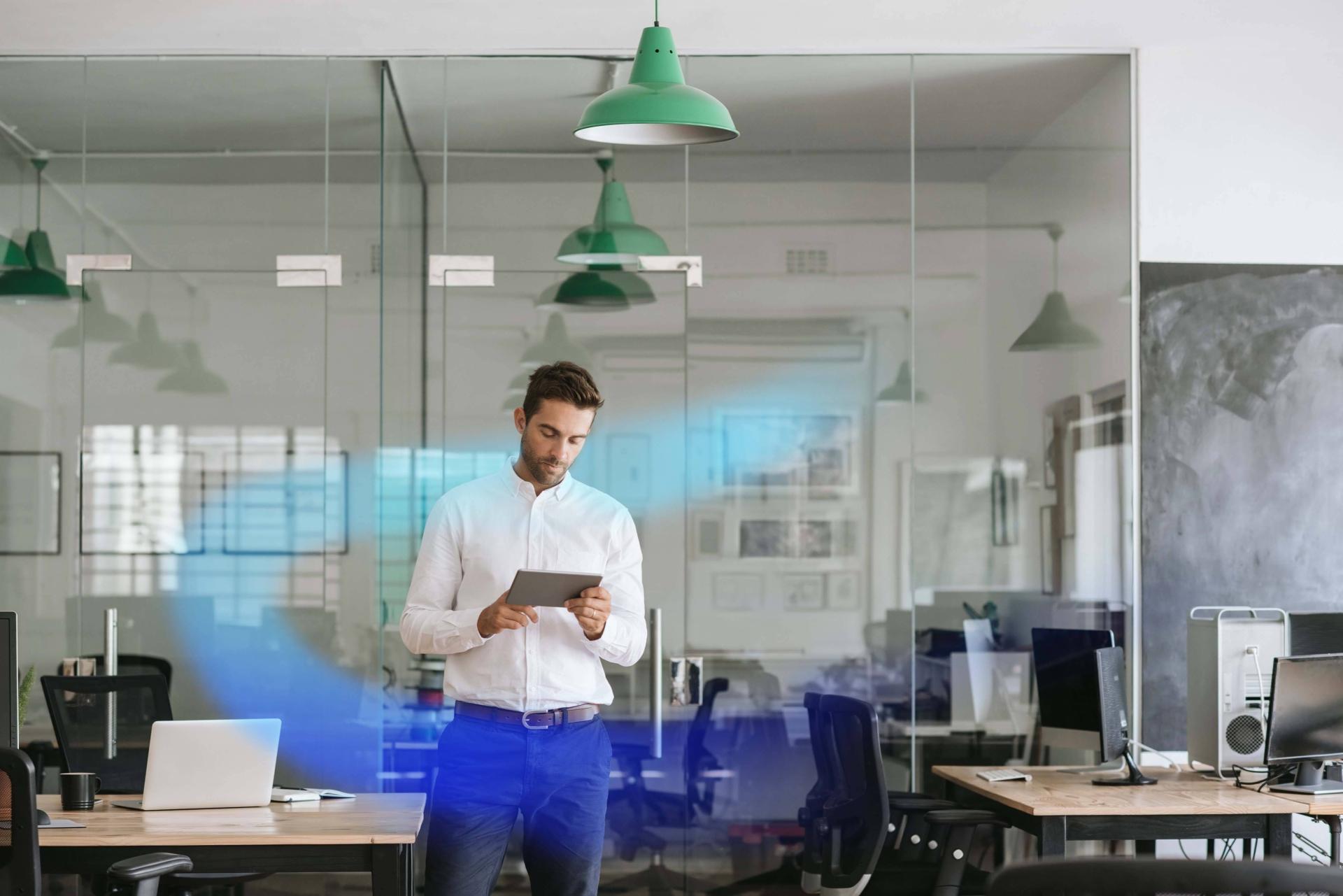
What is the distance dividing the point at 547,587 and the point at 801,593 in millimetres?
2229

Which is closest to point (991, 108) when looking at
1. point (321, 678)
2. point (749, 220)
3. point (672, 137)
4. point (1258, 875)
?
point (749, 220)

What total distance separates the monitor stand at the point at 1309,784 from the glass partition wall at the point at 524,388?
1.02 m

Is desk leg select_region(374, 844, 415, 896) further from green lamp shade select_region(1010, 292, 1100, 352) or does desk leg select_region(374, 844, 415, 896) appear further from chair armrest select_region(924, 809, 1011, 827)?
green lamp shade select_region(1010, 292, 1100, 352)

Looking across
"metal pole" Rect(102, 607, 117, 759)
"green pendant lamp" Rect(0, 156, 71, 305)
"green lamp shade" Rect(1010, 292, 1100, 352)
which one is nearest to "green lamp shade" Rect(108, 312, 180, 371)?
"green pendant lamp" Rect(0, 156, 71, 305)

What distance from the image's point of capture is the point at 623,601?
3.61m

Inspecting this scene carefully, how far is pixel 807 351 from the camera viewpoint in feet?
17.7

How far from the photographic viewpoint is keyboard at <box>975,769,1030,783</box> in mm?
4625

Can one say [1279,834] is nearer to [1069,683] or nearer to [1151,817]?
[1151,817]

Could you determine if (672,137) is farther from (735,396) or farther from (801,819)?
(801,819)

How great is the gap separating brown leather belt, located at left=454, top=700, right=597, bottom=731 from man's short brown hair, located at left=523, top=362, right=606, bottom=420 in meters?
0.74

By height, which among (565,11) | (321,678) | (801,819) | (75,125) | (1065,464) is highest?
(565,11)

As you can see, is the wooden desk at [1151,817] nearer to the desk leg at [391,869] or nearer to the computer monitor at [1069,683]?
the computer monitor at [1069,683]

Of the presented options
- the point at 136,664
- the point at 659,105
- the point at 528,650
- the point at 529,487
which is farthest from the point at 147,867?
the point at 136,664

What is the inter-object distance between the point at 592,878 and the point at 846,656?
7.03 feet
